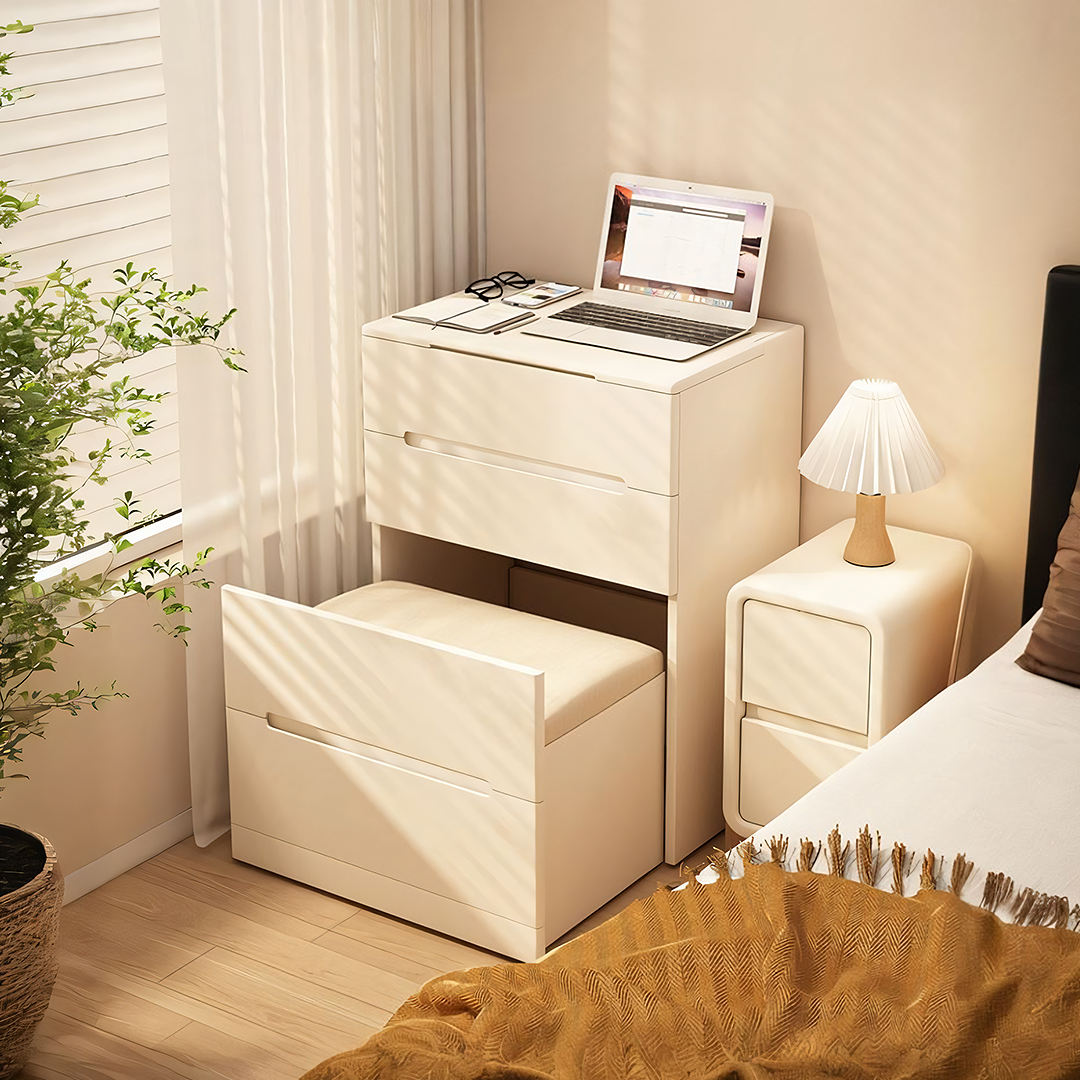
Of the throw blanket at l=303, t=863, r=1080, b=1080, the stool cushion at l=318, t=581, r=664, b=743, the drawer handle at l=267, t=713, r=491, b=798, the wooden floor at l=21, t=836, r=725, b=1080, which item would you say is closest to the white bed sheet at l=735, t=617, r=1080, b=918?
the throw blanket at l=303, t=863, r=1080, b=1080

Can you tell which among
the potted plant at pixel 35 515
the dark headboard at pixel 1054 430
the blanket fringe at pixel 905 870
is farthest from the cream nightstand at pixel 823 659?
the potted plant at pixel 35 515

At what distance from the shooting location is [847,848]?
1749 millimetres

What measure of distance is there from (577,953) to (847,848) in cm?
36

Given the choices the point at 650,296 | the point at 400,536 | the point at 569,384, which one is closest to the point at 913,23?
the point at 650,296

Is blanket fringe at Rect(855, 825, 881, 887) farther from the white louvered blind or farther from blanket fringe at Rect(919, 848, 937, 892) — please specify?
the white louvered blind

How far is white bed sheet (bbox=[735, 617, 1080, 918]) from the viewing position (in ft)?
5.74

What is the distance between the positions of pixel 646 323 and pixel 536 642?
61cm

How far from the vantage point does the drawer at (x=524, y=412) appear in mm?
2385

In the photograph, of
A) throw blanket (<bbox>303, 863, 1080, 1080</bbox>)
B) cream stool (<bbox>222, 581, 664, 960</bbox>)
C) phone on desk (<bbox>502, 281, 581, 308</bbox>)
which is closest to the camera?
throw blanket (<bbox>303, 863, 1080, 1080</bbox>)

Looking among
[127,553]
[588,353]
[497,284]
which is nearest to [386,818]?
[127,553]

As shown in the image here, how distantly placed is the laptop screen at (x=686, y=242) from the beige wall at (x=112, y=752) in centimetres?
108

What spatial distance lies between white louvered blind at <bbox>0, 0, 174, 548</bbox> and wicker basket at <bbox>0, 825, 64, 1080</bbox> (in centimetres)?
69

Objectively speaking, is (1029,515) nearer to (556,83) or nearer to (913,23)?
(913,23)

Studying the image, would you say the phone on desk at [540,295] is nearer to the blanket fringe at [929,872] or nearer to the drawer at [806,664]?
the drawer at [806,664]
